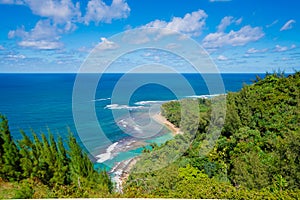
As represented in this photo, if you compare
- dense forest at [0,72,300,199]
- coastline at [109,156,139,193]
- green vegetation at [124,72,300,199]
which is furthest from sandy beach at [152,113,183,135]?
green vegetation at [124,72,300,199]

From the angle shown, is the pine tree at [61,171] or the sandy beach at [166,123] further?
the sandy beach at [166,123]

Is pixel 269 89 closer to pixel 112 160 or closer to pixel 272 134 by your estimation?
pixel 272 134

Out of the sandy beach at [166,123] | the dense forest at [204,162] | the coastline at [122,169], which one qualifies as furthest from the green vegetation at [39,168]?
the sandy beach at [166,123]

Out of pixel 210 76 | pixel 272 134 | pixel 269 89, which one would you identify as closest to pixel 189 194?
pixel 210 76

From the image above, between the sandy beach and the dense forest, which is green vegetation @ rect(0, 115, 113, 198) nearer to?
the dense forest

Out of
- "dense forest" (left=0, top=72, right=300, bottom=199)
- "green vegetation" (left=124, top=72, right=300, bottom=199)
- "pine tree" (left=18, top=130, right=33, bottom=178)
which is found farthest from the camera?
"pine tree" (left=18, top=130, right=33, bottom=178)

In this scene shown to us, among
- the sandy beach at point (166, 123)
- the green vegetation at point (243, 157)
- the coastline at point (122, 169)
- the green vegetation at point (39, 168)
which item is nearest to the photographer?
the green vegetation at point (243, 157)

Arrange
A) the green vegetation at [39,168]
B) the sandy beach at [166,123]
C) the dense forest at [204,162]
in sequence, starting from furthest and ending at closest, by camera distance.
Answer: the sandy beach at [166,123] → the green vegetation at [39,168] → the dense forest at [204,162]

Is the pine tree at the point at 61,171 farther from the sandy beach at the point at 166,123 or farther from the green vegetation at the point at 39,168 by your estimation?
the sandy beach at the point at 166,123

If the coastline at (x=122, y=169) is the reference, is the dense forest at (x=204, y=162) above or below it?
above
